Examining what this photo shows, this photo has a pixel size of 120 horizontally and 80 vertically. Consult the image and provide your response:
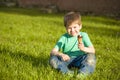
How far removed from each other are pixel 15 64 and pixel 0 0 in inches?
1096

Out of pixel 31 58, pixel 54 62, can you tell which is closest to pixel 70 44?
pixel 54 62

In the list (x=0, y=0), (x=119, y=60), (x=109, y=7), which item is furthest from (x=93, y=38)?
(x=0, y=0)

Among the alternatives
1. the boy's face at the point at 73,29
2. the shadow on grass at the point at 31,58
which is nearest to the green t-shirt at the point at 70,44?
the boy's face at the point at 73,29

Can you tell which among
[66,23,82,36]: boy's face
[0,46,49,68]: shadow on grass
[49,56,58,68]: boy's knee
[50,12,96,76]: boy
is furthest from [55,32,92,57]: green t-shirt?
[0,46,49,68]: shadow on grass

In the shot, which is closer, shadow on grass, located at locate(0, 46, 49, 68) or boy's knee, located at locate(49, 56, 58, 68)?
boy's knee, located at locate(49, 56, 58, 68)

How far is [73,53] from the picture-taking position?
511 cm

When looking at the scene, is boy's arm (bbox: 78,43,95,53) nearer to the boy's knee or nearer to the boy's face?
the boy's face

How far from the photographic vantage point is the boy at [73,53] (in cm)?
472

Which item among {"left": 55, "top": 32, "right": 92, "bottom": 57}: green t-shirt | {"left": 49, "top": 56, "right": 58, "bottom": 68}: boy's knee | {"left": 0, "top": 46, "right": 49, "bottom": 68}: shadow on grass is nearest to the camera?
{"left": 49, "top": 56, "right": 58, "bottom": 68}: boy's knee

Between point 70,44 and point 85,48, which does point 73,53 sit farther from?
point 85,48

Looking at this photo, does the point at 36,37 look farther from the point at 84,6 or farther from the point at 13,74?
the point at 84,6

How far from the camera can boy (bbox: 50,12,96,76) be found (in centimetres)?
472

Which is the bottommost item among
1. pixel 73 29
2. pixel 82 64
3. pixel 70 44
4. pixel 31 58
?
pixel 31 58

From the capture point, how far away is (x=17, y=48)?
670 centimetres
